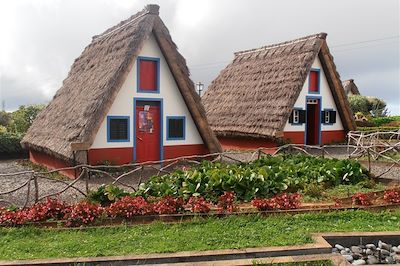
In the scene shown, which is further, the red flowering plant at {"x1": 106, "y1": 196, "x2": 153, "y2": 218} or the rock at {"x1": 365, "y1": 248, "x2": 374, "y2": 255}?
the red flowering plant at {"x1": 106, "y1": 196, "x2": 153, "y2": 218}

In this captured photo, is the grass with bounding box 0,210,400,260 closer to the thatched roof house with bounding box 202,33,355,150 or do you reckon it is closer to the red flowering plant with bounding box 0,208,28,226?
the red flowering plant with bounding box 0,208,28,226

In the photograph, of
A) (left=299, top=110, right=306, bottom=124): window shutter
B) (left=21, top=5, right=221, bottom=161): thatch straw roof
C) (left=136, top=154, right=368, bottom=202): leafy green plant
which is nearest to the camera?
(left=136, top=154, right=368, bottom=202): leafy green plant

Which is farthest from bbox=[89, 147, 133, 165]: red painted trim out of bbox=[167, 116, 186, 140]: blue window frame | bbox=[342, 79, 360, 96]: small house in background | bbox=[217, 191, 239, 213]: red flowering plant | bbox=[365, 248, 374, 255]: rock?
bbox=[342, 79, 360, 96]: small house in background

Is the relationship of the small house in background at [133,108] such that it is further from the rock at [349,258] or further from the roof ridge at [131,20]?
the rock at [349,258]

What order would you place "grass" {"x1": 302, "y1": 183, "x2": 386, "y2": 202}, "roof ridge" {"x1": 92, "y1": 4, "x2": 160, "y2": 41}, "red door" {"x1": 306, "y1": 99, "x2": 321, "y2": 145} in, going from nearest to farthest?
"grass" {"x1": 302, "y1": 183, "x2": 386, "y2": 202}, "roof ridge" {"x1": 92, "y1": 4, "x2": 160, "y2": 41}, "red door" {"x1": 306, "y1": 99, "x2": 321, "y2": 145}

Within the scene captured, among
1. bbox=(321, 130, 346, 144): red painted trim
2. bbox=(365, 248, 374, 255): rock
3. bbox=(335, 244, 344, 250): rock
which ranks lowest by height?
bbox=(365, 248, 374, 255): rock

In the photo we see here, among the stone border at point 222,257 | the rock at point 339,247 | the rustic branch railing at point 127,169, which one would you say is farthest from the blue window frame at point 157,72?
the rock at point 339,247

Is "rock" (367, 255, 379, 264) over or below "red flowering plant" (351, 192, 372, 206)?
below

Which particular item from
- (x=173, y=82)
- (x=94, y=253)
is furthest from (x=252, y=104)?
(x=94, y=253)

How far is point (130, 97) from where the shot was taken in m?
13.0

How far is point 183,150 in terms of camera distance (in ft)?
46.1

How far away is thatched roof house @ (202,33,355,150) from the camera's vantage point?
1747cm

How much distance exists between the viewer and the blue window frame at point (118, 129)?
1261 centimetres

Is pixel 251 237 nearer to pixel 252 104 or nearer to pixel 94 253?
pixel 94 253
